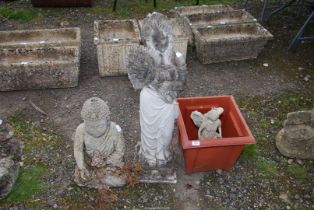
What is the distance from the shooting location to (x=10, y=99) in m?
5.95

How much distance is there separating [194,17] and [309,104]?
10.0ft

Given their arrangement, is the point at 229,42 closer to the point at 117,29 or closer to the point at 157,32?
the point at 117,29

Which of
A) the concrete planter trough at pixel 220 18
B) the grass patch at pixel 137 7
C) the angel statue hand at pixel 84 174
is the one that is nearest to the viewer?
the angel statue hand at pixel 84 174

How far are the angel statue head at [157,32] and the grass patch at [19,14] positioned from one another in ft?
18.2

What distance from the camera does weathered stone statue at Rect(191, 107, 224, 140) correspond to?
4.56 metres

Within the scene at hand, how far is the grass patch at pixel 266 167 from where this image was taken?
490cm

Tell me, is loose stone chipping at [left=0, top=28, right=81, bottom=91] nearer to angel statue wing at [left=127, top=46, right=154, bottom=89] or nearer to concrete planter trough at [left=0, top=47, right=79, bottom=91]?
concrete planter trough at [left=0, top=47, right=79, bottom=91]

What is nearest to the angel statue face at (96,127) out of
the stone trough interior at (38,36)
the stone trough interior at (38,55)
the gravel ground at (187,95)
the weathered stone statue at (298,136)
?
the gravel ground at (187,95)

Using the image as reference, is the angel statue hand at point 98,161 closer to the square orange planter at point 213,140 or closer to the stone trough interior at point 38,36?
the square orange planter at point 213,140

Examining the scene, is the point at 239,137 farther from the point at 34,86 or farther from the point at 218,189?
the point at 34,86

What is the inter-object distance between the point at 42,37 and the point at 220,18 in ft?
12.9

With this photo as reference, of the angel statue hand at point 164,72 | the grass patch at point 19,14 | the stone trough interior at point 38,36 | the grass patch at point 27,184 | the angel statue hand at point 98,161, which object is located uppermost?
the angel statue hand at point 164,72

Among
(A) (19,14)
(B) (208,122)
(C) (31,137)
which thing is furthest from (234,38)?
(A) (19,14)

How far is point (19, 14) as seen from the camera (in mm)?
8148
